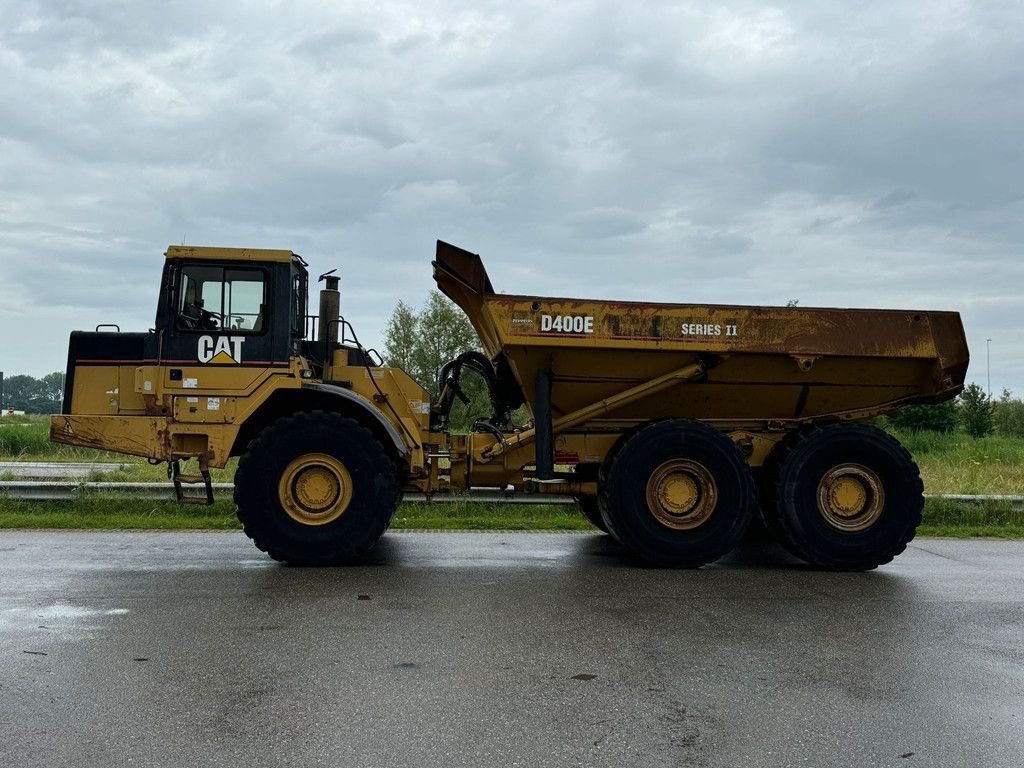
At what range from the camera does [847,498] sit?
8.81 metres

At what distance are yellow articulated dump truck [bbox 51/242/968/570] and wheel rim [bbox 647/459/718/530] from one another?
0.6 inches

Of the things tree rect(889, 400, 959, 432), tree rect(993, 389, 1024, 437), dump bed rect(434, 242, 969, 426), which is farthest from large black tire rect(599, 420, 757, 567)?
tree rect(993, 389, 1024, 437)

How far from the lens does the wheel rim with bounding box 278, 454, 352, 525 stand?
8.38 meters

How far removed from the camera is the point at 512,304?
855 centimetres

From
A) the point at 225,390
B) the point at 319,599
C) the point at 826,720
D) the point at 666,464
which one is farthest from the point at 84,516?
the point at 826,720

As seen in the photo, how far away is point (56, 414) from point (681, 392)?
604cm

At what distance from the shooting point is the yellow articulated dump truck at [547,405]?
27.6ft

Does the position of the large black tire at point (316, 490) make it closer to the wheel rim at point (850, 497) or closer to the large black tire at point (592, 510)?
the large black tire at point (592, 510)

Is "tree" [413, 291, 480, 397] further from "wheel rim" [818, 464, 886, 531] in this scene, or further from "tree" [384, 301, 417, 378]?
"wheel rim" [818, 464, 886, 531]

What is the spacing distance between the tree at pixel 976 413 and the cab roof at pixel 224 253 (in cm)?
3202

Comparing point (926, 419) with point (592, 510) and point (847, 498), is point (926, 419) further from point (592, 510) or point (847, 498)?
point (847, 498)

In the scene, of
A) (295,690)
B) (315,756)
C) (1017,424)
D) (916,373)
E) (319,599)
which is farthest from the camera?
(1017,424)

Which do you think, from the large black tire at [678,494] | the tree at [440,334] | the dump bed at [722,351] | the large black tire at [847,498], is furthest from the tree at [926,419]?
the large black tire at [678,494]

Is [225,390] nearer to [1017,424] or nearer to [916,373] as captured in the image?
[916,373]
